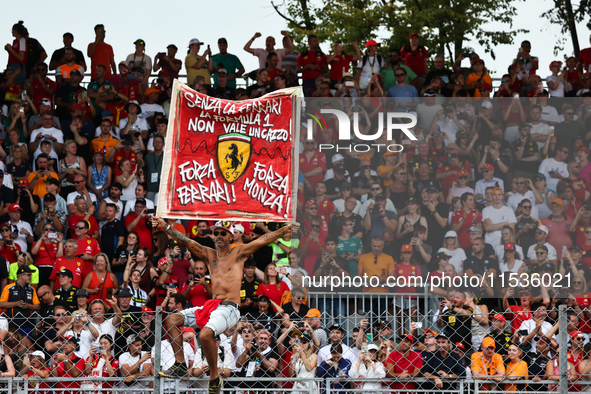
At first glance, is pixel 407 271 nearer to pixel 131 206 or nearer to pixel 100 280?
pixel 100 280

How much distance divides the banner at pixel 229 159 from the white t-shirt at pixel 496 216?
558 cm

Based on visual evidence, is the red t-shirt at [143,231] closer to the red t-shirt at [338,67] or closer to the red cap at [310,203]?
the red cap at [310,203]

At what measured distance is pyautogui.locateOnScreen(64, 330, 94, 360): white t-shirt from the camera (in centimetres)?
1098

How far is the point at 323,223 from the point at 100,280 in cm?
391

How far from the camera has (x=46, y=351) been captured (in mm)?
A: 11328

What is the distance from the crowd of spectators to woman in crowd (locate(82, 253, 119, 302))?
0.03 metres

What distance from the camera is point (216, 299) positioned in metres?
9.48

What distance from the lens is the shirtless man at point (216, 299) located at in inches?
344

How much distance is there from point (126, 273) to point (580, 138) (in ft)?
29.9

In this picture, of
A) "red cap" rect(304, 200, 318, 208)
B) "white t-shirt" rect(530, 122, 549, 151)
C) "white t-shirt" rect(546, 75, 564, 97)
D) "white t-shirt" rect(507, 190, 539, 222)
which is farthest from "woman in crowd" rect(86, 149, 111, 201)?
"white t-shirt" rect(546, 75, 564, 97)

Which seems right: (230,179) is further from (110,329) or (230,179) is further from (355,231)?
(355,231)

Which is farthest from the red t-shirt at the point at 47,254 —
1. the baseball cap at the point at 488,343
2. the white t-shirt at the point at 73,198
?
the baseball cap at the point at 488,343

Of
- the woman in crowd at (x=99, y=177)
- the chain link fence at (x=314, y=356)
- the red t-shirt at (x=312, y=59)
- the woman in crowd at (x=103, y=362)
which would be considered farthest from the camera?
the red t-shirt at (x=312, y=59)

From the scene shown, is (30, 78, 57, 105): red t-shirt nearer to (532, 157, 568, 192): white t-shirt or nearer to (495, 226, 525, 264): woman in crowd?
(495, 226, 525, 264): woman in crowd
